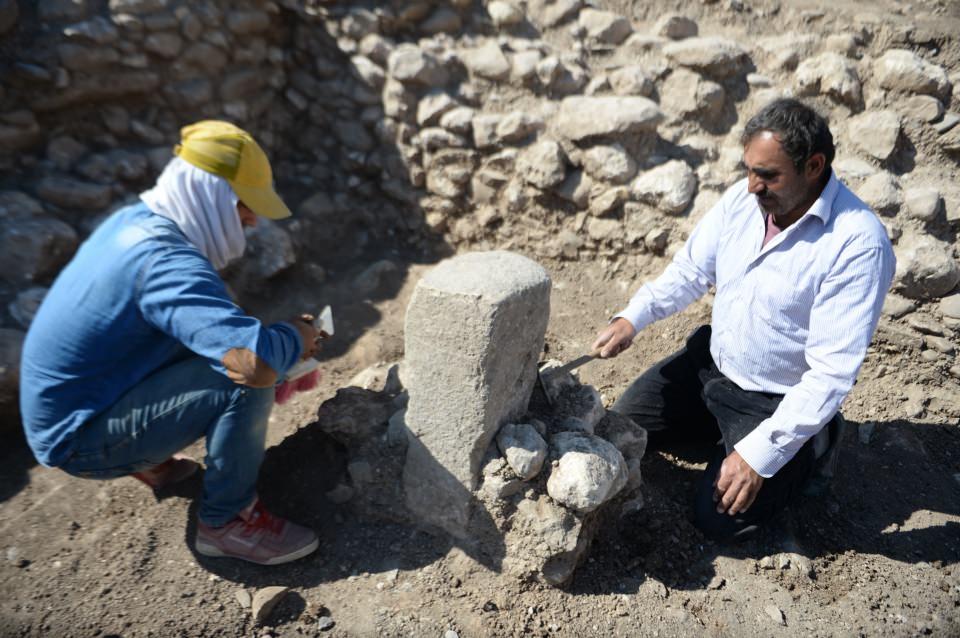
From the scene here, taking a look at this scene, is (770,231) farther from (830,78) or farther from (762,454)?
(830,78)

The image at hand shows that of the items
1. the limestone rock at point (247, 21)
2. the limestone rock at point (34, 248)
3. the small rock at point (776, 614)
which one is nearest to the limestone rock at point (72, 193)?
the limestone rock at point (34, 248)

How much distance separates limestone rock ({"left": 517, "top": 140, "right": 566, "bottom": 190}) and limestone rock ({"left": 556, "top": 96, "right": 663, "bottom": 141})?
5.1 inches

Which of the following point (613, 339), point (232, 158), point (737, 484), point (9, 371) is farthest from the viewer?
point (9, 371)

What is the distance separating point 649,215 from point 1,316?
3.25m

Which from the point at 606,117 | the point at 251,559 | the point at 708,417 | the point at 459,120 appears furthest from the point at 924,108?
the point at 251,559

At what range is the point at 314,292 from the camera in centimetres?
407

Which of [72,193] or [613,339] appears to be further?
[72,193]

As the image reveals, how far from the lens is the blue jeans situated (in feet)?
7.16

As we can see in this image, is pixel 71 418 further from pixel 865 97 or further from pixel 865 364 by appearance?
pixel 865 97

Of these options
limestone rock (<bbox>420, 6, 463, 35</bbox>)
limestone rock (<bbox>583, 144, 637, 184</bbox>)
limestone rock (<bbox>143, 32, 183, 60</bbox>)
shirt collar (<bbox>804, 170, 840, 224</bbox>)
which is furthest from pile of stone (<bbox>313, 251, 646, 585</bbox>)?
limestone rock (<bbox>143, 32, 183, 60</bbox>)

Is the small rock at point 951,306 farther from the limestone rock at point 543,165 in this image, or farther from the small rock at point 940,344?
the limestone rock at point 543,165

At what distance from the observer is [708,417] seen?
290 cm

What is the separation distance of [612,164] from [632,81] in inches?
20.1

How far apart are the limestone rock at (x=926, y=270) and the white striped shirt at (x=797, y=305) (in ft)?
3.65
